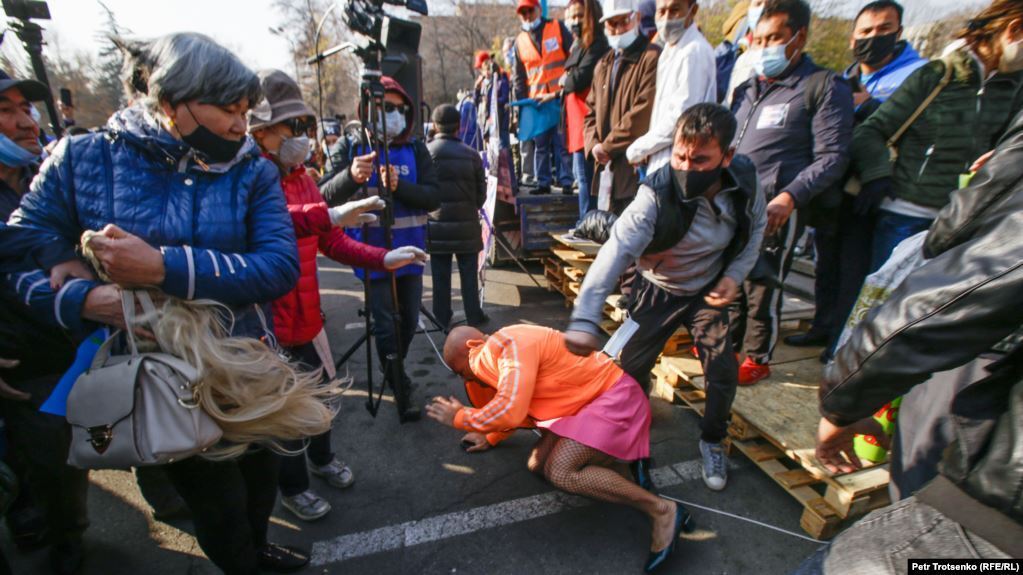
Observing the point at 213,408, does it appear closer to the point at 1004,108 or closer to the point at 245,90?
the point at 245,90

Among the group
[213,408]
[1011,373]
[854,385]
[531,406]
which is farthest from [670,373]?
[213,408]

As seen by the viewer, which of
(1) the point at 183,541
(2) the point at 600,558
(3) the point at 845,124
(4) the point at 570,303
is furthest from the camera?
(4) the point at 570,303

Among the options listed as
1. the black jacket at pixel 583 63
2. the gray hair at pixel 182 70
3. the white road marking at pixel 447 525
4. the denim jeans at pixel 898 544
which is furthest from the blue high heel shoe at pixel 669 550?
the black jacket at pixel 583 63

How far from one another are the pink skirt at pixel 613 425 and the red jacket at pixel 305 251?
127 centimetres

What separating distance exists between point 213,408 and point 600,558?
1769 mm

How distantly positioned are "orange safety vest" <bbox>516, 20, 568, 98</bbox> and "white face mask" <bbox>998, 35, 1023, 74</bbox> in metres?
4.40

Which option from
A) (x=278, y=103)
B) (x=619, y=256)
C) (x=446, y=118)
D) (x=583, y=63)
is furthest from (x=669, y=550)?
(x=583, y=63)

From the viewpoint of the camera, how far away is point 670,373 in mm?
3168

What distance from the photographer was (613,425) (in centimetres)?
221

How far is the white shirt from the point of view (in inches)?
126

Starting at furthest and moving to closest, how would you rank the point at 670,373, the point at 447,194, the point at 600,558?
the point at 447,194 < the point at 670,373 < the point at 600,558

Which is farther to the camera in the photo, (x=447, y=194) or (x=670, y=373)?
(x=447, y=194)

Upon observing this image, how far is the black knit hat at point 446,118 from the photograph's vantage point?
3.89 meters

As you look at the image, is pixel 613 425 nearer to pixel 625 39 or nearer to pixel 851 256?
pixel 851 256
